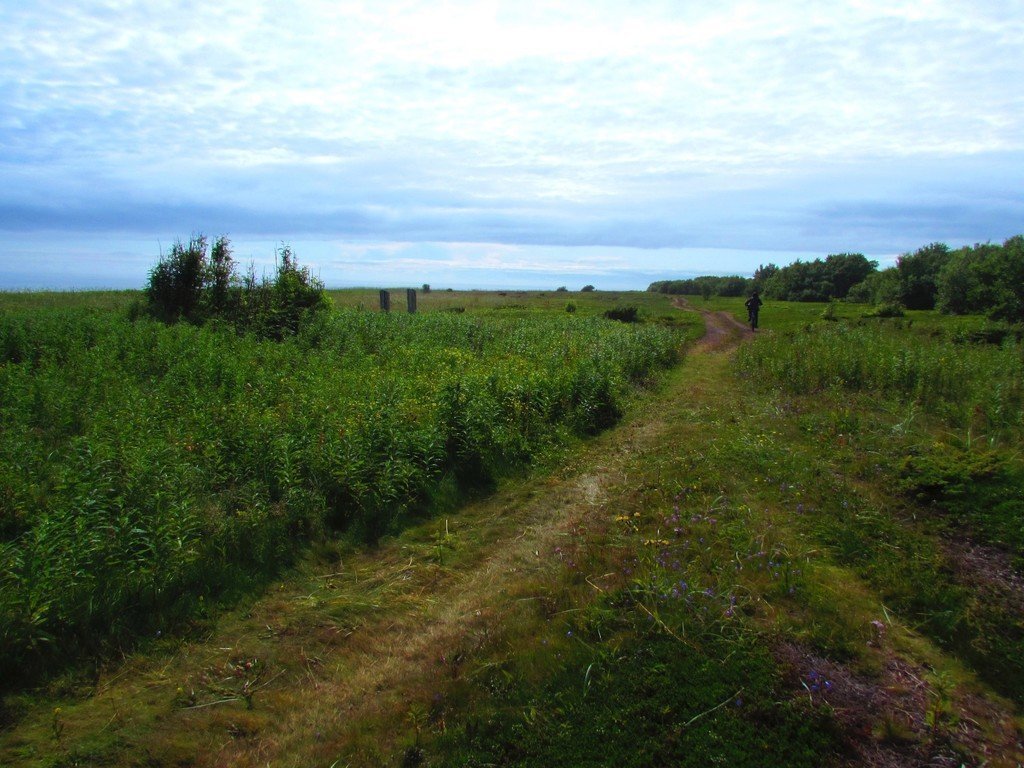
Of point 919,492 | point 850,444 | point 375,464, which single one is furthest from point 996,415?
point 375,464

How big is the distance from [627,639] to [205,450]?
5.03 m

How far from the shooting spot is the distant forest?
3002 cm

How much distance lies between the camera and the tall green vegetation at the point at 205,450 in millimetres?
4453

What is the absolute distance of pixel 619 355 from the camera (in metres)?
15.4

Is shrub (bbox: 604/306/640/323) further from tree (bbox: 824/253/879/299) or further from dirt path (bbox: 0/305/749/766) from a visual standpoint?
tree (bbox: 824/253/879/299)

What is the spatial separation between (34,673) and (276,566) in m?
1.86

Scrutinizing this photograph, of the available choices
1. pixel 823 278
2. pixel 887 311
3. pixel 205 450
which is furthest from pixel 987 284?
pixel 823 278

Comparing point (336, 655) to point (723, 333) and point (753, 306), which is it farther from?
point (753, 306)

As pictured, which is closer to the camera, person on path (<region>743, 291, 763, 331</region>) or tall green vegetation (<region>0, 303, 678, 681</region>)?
tall green vegetation (<region>0, 303, 678, 681</region>)

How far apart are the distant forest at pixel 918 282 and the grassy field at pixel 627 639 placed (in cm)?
2967

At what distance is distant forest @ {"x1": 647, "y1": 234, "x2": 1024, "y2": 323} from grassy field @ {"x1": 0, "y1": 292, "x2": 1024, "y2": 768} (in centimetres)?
2967

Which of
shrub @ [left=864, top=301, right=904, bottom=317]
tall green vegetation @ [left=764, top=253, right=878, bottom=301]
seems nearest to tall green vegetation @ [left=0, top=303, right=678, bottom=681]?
shrub @ [left=864, top=301, right=904, bottom=317]

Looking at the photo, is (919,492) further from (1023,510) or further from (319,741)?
(319,741)

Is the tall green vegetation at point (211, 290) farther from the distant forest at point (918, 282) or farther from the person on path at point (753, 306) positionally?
the distant forest at point (918, 282)
